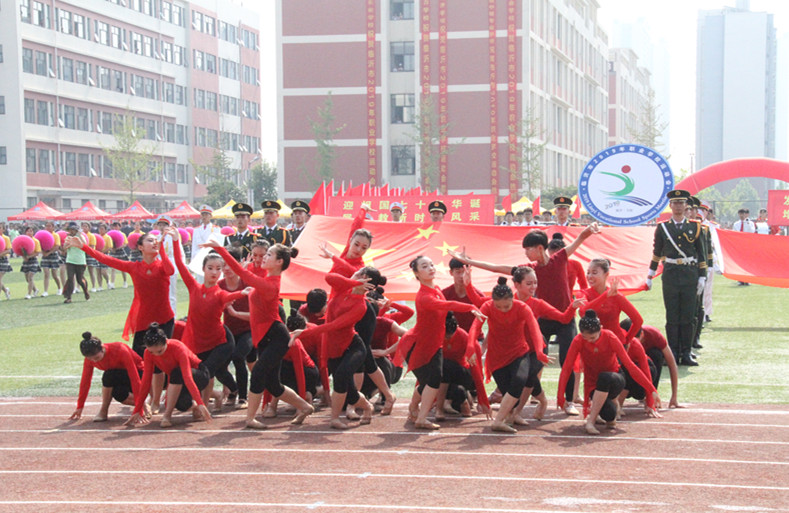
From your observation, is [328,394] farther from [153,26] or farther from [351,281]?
[153,26]

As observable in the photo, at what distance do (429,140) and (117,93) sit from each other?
2534 cm

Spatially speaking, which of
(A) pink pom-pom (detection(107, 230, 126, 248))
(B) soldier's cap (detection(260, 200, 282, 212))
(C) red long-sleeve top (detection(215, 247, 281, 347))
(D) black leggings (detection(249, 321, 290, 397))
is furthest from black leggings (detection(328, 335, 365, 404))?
(A) pink pom-pom (detection(107, 230, 126, 248))

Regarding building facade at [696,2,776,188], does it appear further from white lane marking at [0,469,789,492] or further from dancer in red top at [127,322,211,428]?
white lane marking at [0,469,789,492]

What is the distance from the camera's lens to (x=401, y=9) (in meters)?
58.9

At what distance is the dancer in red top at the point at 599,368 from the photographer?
8719 mm

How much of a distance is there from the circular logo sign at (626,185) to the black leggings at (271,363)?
600 cm

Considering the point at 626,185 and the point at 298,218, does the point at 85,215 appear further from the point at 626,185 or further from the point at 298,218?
the point at 626,185

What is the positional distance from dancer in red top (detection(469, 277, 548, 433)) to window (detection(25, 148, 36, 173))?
56684mm

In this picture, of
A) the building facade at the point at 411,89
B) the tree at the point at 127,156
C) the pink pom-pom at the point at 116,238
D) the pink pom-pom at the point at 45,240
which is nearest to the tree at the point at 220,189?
the tree at the point at 127,156

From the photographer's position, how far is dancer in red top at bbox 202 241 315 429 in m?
9.16

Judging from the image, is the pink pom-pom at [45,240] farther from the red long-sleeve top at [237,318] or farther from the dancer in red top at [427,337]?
the dancer in red top at [427,337]

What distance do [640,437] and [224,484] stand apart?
11.4ft

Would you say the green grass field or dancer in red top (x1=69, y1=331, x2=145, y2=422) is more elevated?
dancer in red top (x1=69, y1=331, x2=145, y2=422)

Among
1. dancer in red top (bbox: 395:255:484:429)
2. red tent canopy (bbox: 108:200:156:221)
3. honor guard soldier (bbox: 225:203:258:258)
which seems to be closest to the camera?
dancer in red top (bbox: 395:255:484:429)
